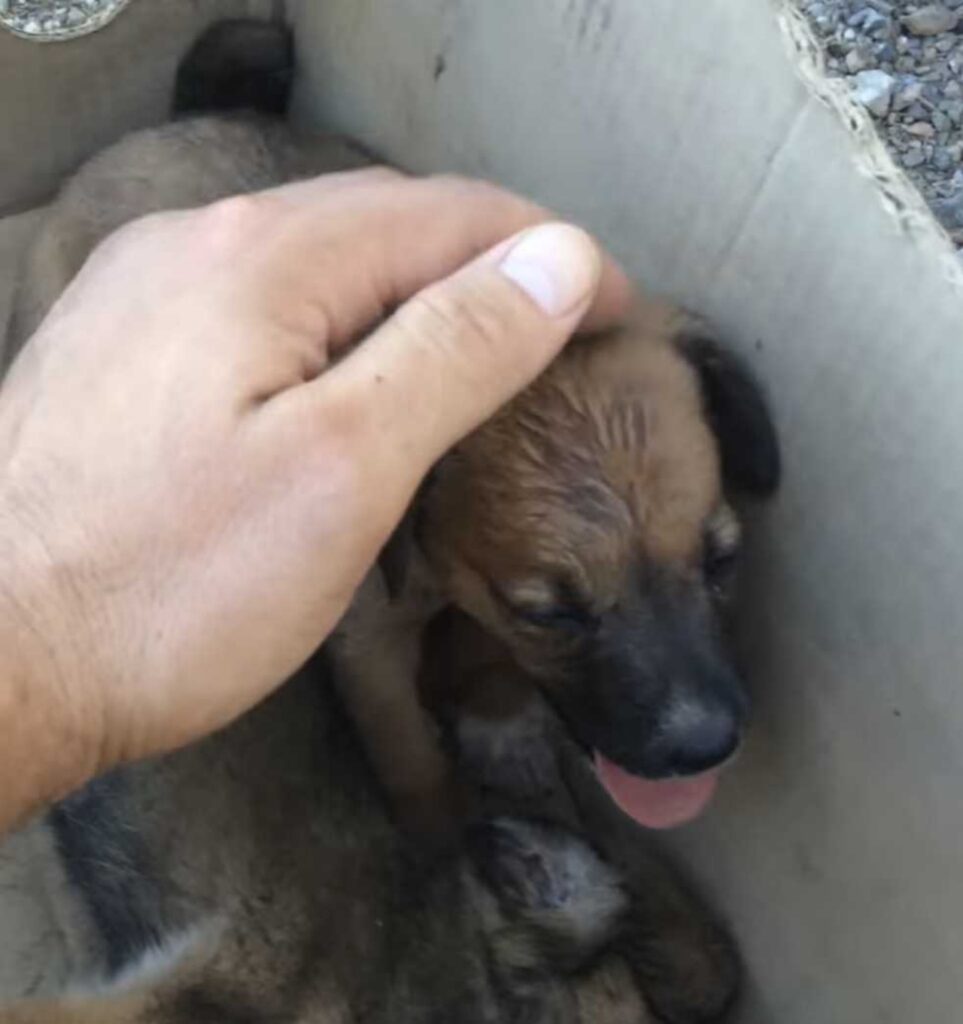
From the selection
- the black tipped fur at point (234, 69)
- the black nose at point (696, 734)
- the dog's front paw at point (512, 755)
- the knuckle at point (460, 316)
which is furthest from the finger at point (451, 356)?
the black tipped fur at point (234, 69)

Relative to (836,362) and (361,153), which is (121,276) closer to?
(836,362)

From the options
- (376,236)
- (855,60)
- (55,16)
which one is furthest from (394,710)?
(55,16)

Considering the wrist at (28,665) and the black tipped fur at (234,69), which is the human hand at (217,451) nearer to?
the wrist at (28,665)

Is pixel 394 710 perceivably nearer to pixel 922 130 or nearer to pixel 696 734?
pixel 696 734

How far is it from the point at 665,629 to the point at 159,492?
0.56 meters

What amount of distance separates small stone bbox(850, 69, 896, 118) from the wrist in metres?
1.12

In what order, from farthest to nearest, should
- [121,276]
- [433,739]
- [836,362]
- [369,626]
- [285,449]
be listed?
[433,739], [369,626], [836,362], [121,276], [285,449]

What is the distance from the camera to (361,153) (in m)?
2.38

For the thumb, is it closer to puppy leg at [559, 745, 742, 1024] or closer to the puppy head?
the puppy head

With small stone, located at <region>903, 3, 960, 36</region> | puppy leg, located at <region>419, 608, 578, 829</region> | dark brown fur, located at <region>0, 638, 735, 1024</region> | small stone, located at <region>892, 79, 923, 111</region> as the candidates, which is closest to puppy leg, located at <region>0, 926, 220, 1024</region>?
dark brown fur, located at <region>0, 638, 735, 1024</region>

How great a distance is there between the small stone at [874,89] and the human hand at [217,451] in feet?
2.63

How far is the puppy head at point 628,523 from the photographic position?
5.77 ft

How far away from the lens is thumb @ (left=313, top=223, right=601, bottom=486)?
1.38 m

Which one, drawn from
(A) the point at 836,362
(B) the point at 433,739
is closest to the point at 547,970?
(B) the point at 433,739
